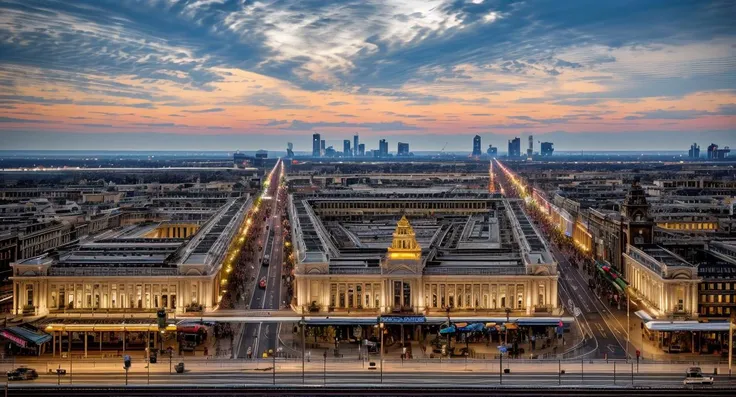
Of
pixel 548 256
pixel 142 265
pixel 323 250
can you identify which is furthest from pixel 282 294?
pixel 548 256

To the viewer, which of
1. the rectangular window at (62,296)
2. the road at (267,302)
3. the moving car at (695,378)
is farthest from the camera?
the rectangular window at (62,296)

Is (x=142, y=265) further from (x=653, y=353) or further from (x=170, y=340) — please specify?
(x=653, y=353)

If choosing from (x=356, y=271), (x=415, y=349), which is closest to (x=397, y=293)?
(x=356, y=271)

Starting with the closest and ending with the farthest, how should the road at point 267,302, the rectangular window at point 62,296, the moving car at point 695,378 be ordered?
1. the moving car at point 695,378
2. the road at point 267,302
3. the rectangular window at point 62,296

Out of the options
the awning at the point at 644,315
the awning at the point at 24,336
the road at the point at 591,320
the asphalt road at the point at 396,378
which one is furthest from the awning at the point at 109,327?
the awning at the point at 644,315

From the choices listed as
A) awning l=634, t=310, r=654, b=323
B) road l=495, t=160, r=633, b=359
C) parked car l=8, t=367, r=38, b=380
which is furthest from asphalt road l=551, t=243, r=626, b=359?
parked car l=8, t=367, r=38, b=380

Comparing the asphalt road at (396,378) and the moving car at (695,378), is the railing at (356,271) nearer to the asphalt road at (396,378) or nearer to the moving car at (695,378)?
the asphalt road at (396,378)
